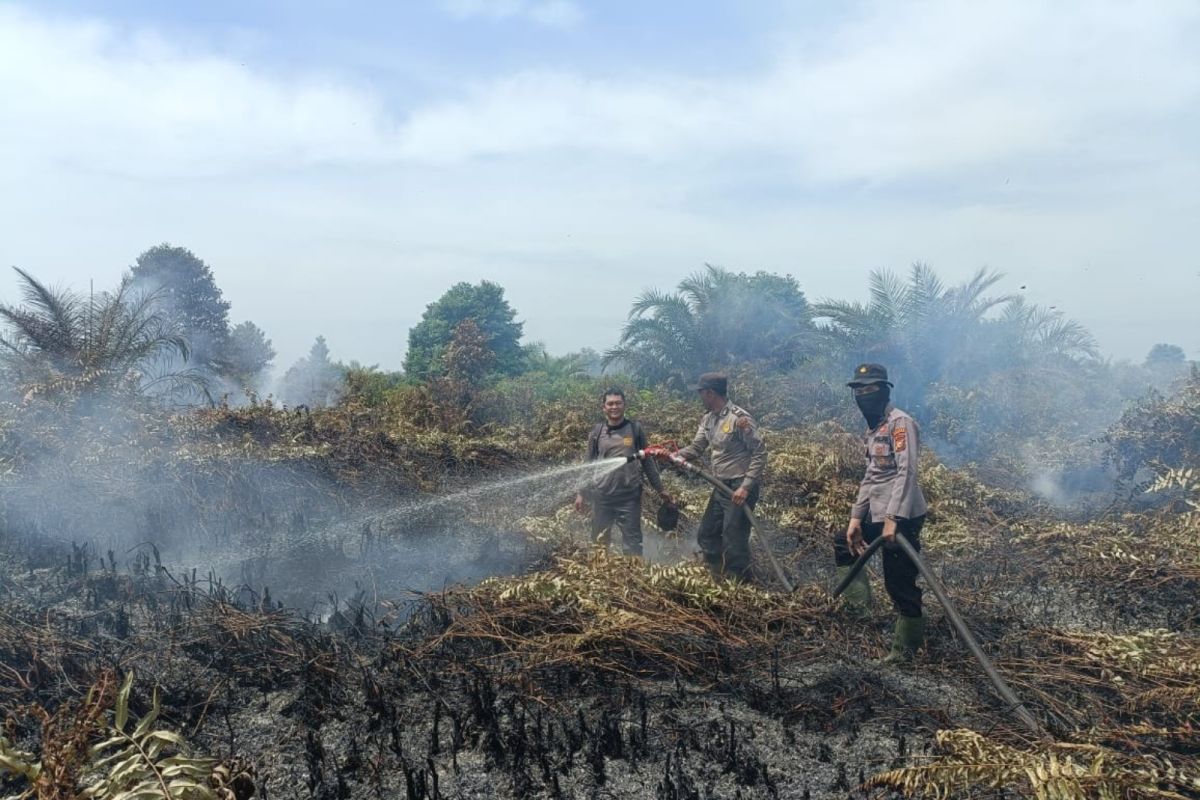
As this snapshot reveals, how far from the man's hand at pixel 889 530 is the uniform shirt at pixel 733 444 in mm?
1525

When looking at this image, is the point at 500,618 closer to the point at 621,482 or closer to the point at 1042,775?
the point at 621,482

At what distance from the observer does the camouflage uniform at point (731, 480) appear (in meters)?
6.72

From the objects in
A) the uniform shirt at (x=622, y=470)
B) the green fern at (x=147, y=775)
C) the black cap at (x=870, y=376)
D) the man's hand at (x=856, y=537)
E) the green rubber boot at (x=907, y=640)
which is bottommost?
the green rubber boot at (x=907, y=640)

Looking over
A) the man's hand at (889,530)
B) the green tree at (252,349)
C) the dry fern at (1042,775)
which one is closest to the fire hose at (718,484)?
the man's hand at (889,530)

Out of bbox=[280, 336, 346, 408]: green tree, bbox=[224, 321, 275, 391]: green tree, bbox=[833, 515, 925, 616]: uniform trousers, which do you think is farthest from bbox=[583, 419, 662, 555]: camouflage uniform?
bbox=[224, 321, 275, 391]: green tree

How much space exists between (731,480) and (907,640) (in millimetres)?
2039

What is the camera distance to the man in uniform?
7488 mm

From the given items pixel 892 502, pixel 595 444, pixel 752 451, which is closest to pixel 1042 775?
pixel 892 502

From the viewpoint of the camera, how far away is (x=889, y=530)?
5.26 meters

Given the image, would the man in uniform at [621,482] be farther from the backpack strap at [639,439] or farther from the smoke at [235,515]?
the smoke at [235,515]

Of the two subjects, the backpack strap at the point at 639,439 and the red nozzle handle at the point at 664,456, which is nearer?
the red nozzle handle at the point at 664,456

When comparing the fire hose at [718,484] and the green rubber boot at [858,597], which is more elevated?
the fire hose at [718,484]

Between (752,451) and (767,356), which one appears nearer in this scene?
(752,451)

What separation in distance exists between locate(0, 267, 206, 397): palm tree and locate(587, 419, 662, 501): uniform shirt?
6.87m
